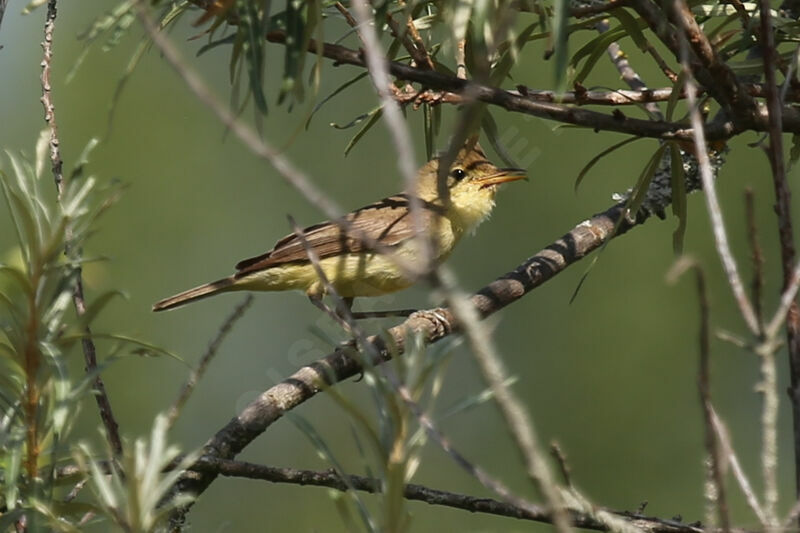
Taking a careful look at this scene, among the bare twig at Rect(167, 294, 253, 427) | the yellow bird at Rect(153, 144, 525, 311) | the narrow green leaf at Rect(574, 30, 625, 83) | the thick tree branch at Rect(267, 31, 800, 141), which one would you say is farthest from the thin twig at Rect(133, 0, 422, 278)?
the yellow bird at Rect(153, 144, 525, 311)

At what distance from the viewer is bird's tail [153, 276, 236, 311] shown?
4762mm

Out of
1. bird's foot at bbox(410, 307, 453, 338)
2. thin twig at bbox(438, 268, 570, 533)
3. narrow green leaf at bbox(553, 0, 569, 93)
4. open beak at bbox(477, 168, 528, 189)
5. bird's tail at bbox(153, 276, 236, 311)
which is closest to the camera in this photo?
thin twig at bbox(438, 268, 570, 533)

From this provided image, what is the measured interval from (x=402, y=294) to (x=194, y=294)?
2893 mm

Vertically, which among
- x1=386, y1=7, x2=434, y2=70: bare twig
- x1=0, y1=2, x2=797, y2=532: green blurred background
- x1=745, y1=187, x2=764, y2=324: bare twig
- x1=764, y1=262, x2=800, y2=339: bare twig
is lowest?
x1=0, y1=2, x2=797, y2=532: green blurred background

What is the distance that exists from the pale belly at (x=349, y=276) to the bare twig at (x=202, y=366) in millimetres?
2490

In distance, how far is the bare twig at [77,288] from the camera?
4.89ft

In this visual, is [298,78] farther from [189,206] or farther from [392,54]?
[189,206]

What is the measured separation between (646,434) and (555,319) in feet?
4.06

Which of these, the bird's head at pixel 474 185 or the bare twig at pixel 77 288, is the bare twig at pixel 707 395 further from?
the bird's head at pixel 474 185

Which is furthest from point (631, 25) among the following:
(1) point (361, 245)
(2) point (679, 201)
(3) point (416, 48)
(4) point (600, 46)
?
(1) point (361, 245)

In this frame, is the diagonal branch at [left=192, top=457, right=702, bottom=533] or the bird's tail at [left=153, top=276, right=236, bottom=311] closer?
the diagonal branch at [left=192, top=457, right=702, bottom=533]

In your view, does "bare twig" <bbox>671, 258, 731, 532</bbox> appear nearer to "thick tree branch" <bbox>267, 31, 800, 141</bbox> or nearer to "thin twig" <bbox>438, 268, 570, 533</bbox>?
"thin twig" <bbox>438, 268, 570, 533</bbox>

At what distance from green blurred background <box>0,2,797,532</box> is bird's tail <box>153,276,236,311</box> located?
3.12m

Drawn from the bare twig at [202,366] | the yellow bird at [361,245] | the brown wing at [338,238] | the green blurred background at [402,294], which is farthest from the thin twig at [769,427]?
the green blurred background at [402,294]
